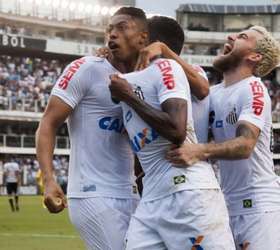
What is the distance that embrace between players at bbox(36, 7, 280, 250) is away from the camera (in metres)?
4.80

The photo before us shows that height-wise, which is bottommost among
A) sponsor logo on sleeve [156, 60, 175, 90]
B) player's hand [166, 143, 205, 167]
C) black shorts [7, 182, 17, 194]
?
black shorts [7, 182, 17, 194]

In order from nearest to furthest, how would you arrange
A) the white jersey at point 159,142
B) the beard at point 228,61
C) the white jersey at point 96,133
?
the white jersey at point 159,142
the white jersey at point 96,133
the beard at point 228,61

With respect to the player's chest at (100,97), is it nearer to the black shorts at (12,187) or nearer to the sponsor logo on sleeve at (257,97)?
the sponsor logo on sleeve at (257,97)

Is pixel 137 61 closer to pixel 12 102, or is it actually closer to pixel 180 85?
pixel 180 85

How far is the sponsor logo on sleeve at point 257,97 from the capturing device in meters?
5.34

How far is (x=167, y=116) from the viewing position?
474cm

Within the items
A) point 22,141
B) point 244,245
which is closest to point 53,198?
point 244,245

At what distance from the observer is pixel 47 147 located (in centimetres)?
532

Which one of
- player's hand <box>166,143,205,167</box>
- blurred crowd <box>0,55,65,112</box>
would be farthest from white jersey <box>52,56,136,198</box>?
blurred crowd <box>0,55,65,112</box>

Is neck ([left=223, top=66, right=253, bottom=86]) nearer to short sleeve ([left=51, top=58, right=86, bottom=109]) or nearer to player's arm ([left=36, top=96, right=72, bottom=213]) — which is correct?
short sleeve ([left=51, top=58, right=86, bottom=109])

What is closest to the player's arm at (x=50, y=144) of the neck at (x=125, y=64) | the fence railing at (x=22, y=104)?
the neck at (x=125, y=64)

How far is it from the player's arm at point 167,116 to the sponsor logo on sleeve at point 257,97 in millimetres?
728

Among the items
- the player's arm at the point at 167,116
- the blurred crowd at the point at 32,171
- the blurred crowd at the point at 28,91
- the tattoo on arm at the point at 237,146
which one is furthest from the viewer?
the blurred crowd at the point at 28,91

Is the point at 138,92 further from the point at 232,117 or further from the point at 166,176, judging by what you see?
the point at 232,117
